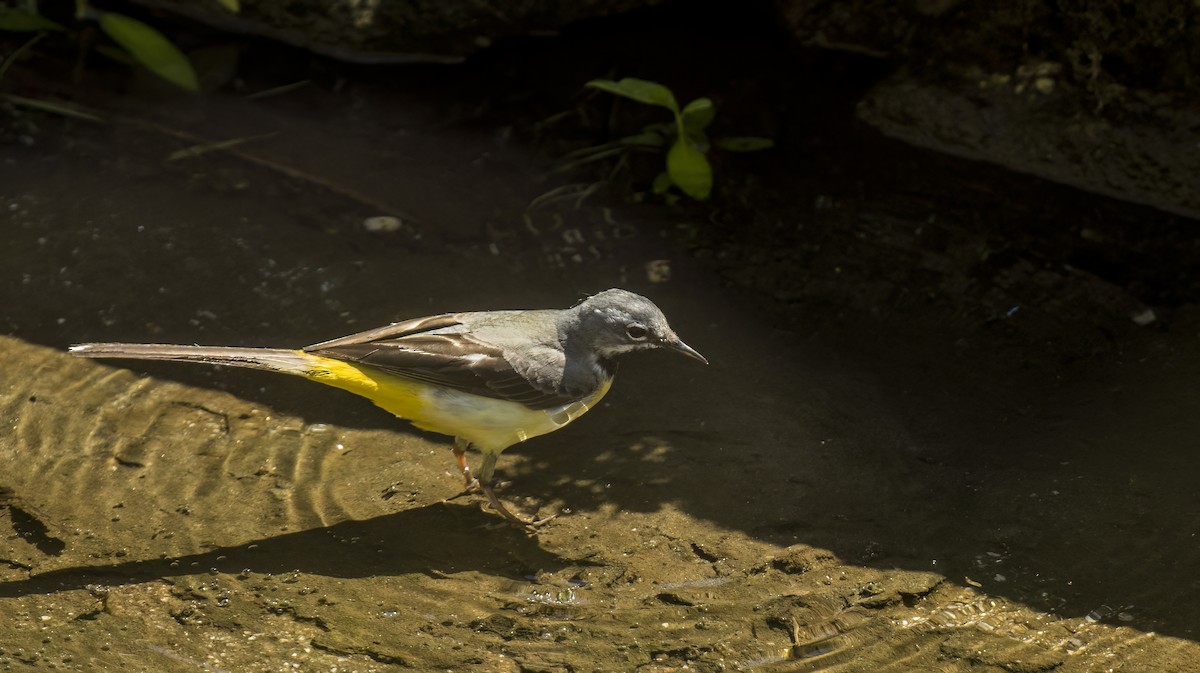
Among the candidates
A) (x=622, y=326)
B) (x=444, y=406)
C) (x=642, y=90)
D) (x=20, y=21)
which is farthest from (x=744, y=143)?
(x=20, y=21)

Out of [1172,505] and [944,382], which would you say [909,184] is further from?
[1172,505]

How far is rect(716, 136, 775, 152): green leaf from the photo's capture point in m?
7.26

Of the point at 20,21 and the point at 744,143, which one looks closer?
the point at 744,143

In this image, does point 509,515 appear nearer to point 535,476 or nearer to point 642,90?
point 535,476

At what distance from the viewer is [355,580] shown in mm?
4617

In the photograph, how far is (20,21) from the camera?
762cm

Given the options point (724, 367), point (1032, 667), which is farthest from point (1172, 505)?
point (724, 367)

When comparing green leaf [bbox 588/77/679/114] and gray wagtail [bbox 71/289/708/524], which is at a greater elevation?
green leaf [bbox 588/77/679/114]

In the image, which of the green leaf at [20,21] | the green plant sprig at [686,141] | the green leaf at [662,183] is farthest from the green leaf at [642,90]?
the green leaf at [20,21]

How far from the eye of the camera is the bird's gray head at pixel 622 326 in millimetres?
5227

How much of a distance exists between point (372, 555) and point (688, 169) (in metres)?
3.20

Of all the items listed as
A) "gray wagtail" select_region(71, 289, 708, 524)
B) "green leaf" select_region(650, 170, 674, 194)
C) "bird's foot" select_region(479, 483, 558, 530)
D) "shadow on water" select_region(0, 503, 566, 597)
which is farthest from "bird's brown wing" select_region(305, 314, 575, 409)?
"green leaf" select_region(650, 170, 674, 194)

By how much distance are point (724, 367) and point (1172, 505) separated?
7.02 feet

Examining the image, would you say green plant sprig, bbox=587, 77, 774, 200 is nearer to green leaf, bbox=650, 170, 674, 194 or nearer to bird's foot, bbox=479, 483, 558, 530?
green leaf, bbox=650, 170, 674, 194
